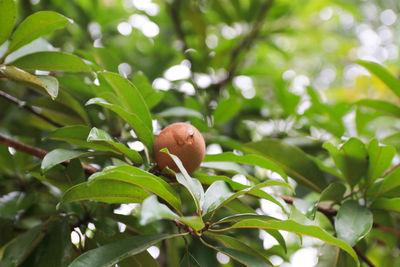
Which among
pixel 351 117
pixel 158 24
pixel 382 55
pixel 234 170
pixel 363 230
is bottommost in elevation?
pixel 363 230

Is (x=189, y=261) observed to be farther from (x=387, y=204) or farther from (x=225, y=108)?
(x=225, y=108)

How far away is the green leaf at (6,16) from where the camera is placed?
629 millimetres

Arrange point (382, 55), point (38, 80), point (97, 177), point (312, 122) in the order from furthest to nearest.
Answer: point (382, 55)
point (312, 122)
point (38, 80)
point (97, 177)

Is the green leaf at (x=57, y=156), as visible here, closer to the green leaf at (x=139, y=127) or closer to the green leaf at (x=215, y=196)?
the green leaf at (x=139, y=127)

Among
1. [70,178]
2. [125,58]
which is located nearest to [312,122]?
[125,58]

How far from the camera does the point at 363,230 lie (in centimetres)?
66

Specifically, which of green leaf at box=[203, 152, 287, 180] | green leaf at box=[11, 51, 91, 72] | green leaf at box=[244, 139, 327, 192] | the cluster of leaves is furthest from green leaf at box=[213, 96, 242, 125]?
green leaf at box=[11, 51, 91, 72]

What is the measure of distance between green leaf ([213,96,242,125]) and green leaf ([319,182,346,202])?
39cm

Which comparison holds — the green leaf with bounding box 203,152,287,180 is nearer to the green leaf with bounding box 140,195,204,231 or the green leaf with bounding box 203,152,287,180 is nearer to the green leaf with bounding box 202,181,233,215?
the green leaf with bounding box 202,181,233,215

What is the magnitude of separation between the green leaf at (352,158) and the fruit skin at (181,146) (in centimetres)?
28

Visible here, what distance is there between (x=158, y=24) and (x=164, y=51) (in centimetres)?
13

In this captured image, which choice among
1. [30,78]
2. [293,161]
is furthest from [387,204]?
[30,78]

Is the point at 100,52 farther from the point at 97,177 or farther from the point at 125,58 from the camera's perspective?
A: the point at 97,177

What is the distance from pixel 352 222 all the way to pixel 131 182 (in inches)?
16.9
